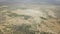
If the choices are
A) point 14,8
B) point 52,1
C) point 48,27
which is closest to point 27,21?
point 48,27

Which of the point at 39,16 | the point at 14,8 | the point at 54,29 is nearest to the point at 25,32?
the point at 54,29

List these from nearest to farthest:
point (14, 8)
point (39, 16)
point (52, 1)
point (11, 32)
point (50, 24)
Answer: point (11, 32) < point (50, 24) < point (39, 16) < point (14, 8) < point (52, 1)

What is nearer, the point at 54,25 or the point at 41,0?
the point at 54,25

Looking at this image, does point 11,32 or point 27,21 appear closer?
point 11,32

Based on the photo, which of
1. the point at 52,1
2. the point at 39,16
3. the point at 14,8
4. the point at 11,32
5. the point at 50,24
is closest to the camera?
the point at 11,32

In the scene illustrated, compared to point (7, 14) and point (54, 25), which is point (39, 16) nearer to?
point (54, 25)

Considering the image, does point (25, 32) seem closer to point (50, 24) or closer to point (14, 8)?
point (50, 24)
